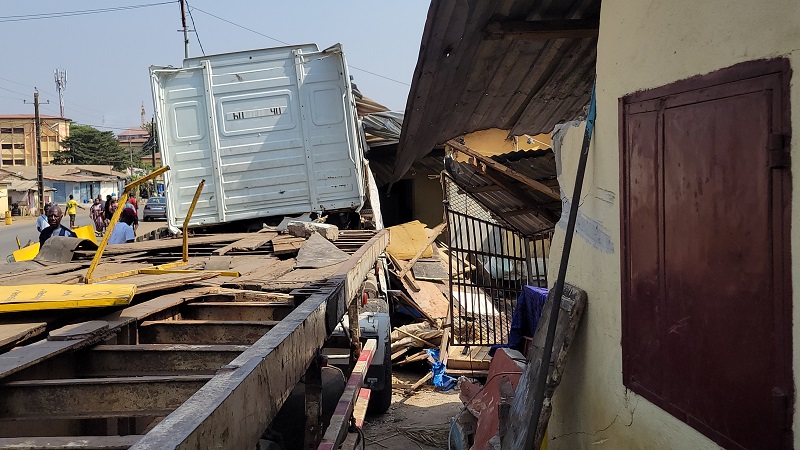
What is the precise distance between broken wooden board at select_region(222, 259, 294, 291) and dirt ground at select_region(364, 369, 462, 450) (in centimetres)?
228

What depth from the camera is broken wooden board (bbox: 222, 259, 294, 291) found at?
4.23 metres

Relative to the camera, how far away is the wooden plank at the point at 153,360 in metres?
2.90

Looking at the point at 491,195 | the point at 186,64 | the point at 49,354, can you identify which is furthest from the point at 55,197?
Answer: the point at 49,354

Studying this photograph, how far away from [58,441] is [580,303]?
8.35 feet

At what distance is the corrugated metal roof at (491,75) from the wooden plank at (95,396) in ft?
7.28

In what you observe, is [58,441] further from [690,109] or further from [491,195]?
[491,195]

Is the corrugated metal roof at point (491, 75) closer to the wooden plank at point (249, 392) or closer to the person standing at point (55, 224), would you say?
the wooden plank at point (249, 392)

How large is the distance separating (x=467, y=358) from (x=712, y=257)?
6.34m

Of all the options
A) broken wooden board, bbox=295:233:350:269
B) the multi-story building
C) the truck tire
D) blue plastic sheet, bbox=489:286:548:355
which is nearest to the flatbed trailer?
broken wooden board, bbox=295:233:350:269

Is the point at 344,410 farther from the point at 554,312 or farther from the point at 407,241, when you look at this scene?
the point at 407,241

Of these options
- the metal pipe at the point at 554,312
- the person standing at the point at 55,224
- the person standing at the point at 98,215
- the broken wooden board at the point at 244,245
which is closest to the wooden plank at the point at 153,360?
the metal pipe at the point at 554,312

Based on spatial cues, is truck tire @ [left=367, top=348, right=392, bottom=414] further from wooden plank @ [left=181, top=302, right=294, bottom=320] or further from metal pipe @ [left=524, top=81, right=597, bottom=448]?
metal pipe @ [left=524, top=81, right=597, bottom=448]

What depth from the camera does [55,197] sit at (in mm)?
51000

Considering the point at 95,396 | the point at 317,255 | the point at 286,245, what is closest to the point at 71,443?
the point at 95,396
